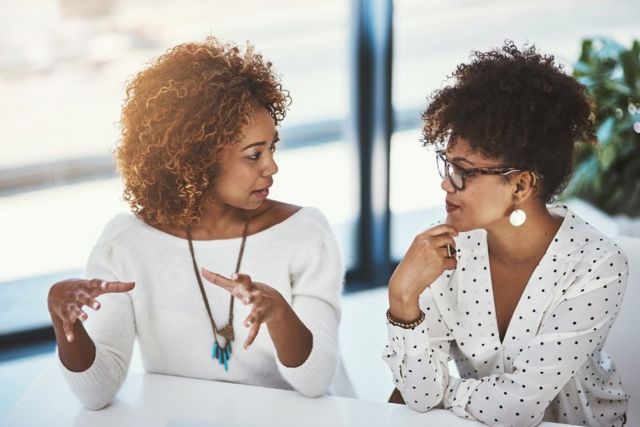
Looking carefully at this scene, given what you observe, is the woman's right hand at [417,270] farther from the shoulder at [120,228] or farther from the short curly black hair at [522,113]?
the shoulder at [120,228]

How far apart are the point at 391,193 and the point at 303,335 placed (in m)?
1.96

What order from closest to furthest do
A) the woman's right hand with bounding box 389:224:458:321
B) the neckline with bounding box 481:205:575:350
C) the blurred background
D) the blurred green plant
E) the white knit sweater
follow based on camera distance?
the woman's right hand with bounding box 389:224:458:321
the neckline with bounding box 481:205:575:350
the white knit sweater
the blurred background
the blurred green plant

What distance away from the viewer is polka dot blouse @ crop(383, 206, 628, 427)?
1.79 m

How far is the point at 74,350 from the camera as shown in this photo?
1841 mm

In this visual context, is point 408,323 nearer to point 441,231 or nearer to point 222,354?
point 441,231

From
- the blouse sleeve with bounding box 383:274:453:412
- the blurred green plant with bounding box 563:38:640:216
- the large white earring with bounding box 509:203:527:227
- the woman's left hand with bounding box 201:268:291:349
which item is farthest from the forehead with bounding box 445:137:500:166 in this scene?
the blurred green plant with bounding box 563:38:640:216

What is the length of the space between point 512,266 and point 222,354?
70 cm

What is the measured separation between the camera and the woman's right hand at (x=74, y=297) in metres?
1.70

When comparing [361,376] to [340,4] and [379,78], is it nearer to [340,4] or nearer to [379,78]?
[379,78]

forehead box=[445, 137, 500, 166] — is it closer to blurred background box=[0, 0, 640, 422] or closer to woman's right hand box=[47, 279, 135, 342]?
woman's right hand box=[47, 279, 135, 342]

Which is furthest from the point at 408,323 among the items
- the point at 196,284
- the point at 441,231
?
the point at 196,284

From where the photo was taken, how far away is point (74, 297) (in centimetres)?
171

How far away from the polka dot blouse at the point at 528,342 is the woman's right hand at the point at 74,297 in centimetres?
61

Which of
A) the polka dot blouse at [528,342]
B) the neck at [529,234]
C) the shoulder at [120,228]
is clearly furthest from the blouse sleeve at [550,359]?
the shoulder at [120,228]
